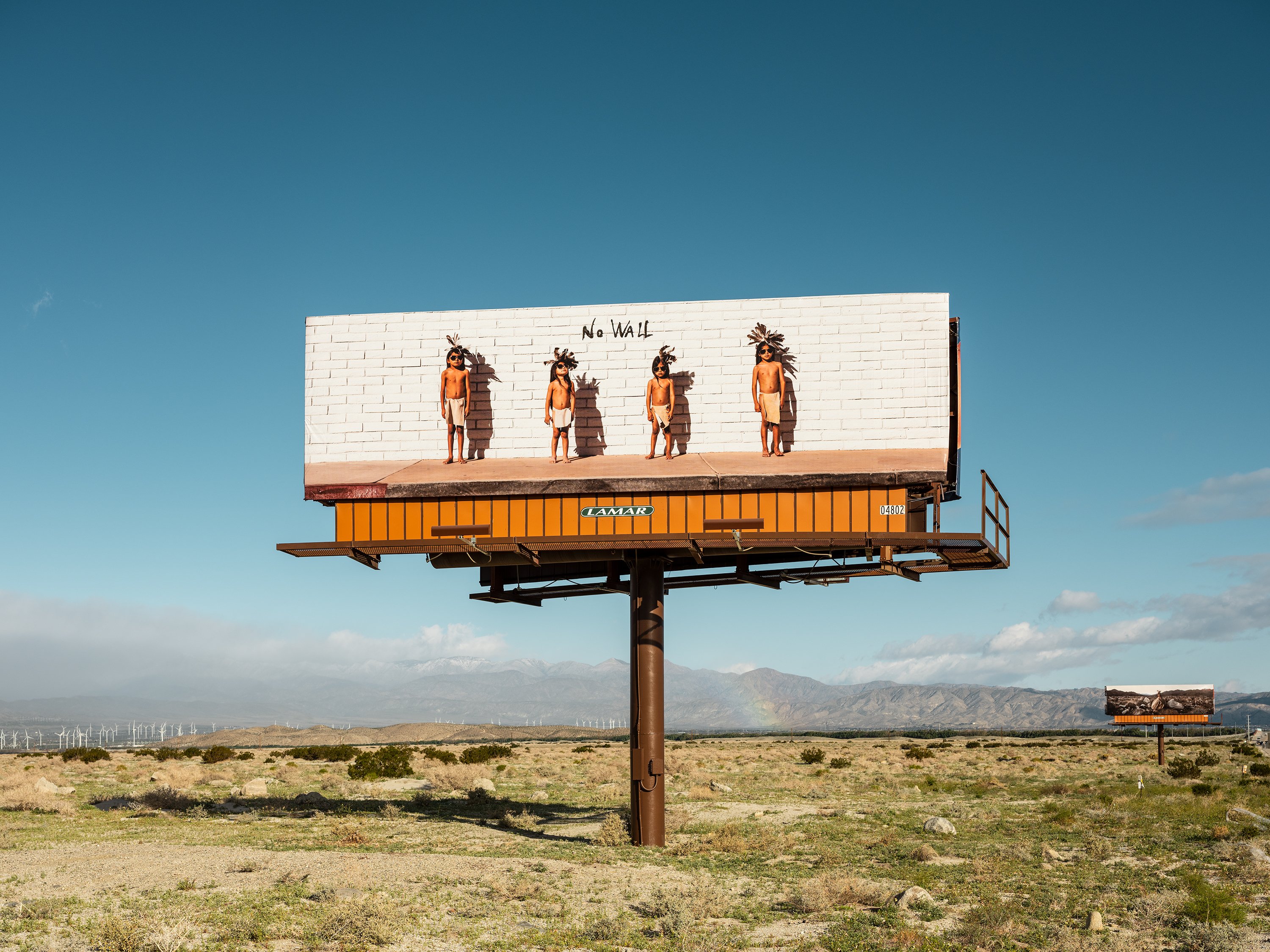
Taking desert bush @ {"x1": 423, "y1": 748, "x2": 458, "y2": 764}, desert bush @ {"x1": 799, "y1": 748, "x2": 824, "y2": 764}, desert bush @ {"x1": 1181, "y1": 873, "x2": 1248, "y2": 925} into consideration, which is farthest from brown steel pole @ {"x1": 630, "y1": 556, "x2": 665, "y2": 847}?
desert bush @ {"x1": 799, "y1": 748, "x2": 824, "y2": 764}

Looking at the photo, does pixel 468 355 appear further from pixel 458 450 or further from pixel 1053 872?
pixel 1053 872

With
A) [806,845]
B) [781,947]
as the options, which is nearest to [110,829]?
[806,845]

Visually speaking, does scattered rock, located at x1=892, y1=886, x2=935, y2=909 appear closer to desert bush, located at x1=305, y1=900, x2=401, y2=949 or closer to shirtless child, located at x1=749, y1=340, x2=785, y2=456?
desert bush, located at x1=305, y1=900, x2=401, y2=949

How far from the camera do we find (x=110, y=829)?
24.5m

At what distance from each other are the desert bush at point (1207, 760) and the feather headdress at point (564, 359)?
40.2 meters

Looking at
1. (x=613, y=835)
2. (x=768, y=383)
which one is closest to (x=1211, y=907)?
(x=613, y=835)

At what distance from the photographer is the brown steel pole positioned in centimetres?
2064

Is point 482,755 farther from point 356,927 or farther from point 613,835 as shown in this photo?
point 356,927

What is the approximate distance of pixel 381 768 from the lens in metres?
42.2

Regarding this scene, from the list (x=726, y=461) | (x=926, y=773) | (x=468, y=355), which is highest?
(x=468, y=355)

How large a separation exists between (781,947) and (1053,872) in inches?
303

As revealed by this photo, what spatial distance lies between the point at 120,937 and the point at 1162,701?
4495 centimetres

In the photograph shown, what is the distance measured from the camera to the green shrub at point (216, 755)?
176 feet

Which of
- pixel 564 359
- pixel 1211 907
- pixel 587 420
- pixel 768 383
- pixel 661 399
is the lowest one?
pixel 1211 907
